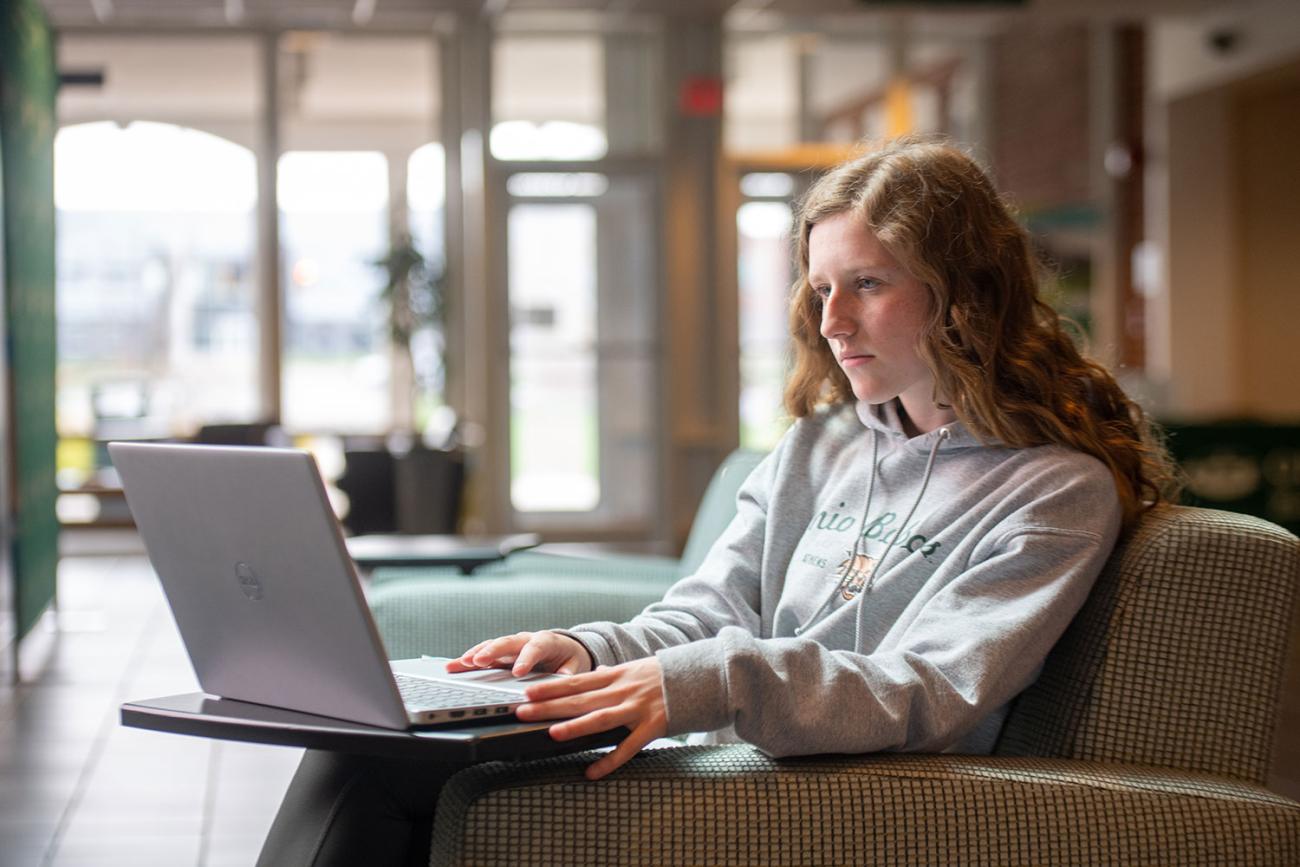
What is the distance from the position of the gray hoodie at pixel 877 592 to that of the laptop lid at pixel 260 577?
0.94 ft

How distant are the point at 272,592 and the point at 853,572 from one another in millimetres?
709

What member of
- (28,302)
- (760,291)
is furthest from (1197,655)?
(760,291)

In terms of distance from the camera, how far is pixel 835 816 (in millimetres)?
1329

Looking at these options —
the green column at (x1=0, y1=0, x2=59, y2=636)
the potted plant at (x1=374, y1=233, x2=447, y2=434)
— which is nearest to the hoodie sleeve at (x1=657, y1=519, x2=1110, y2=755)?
the green column at (x1=0, y1=0, x2=59, y2=636)

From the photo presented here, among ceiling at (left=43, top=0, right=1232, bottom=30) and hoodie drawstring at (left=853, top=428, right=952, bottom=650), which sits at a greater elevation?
ceiling at (left=43, top=0, right=1232, bottom=30)

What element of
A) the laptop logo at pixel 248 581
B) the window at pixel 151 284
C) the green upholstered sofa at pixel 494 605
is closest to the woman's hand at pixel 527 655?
the laptop logo at pixel 248 581

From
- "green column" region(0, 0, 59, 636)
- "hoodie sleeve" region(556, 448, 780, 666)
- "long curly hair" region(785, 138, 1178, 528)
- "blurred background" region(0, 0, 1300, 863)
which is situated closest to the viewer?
"long curly hair" region(785, 138, 1178, 528)

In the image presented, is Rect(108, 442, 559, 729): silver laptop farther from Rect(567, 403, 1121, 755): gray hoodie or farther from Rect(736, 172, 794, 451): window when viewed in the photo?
Rect(736, 172, 794, 451): window

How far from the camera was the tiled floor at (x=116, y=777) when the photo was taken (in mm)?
2998

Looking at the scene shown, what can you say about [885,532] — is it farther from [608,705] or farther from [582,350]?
[582,350]

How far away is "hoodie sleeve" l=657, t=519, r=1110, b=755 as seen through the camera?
1.34 m

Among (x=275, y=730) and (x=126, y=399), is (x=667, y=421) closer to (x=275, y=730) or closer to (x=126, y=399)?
(x=126, y=399)

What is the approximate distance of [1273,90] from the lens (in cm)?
859

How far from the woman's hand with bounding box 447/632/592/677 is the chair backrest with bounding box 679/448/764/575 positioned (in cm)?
121
